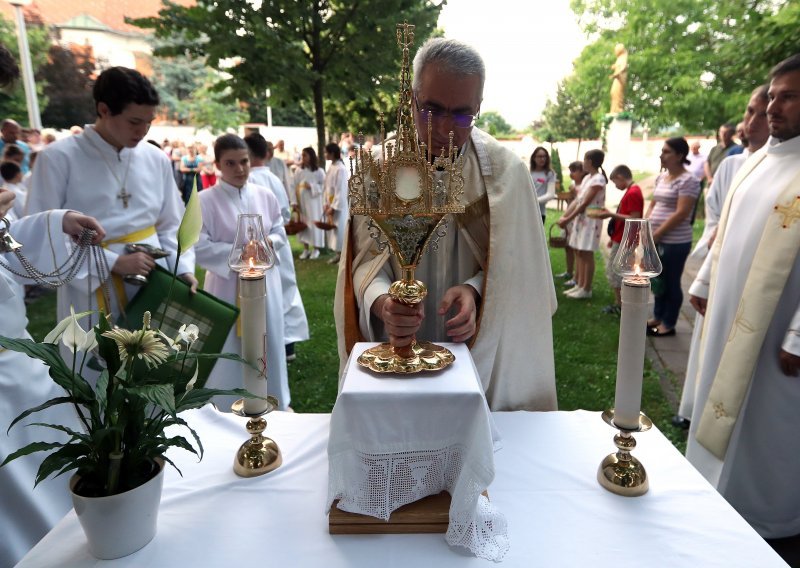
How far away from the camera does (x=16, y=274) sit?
2.04 m

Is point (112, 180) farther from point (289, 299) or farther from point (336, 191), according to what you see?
point (336, 191)

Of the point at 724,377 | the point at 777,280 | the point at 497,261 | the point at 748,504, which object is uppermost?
the point at 497,261

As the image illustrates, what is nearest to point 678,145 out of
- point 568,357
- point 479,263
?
point 568,357

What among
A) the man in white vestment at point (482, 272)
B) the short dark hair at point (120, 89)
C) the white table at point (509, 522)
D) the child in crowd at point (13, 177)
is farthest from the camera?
the child in crowd at point (13, 177)

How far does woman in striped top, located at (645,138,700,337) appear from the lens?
16.7 feet

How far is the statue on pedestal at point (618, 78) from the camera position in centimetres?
1579

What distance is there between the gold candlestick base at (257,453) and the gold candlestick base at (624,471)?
884 millimetres

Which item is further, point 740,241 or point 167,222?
point 167,222

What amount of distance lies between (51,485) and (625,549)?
2.09 metres

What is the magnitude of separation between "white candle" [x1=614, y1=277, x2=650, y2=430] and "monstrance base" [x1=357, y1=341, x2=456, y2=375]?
43cm

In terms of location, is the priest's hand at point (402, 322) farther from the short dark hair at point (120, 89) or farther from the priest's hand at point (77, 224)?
the short dark hair at point (120, 89)

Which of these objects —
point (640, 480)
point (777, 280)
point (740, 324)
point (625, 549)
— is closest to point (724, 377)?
point (740, 324)

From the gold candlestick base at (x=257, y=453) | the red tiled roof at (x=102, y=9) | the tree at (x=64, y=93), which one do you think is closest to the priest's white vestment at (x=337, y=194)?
the gold candlestick base at (x=257, y=453)

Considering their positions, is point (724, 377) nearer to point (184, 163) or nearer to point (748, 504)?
point (748, 504)
